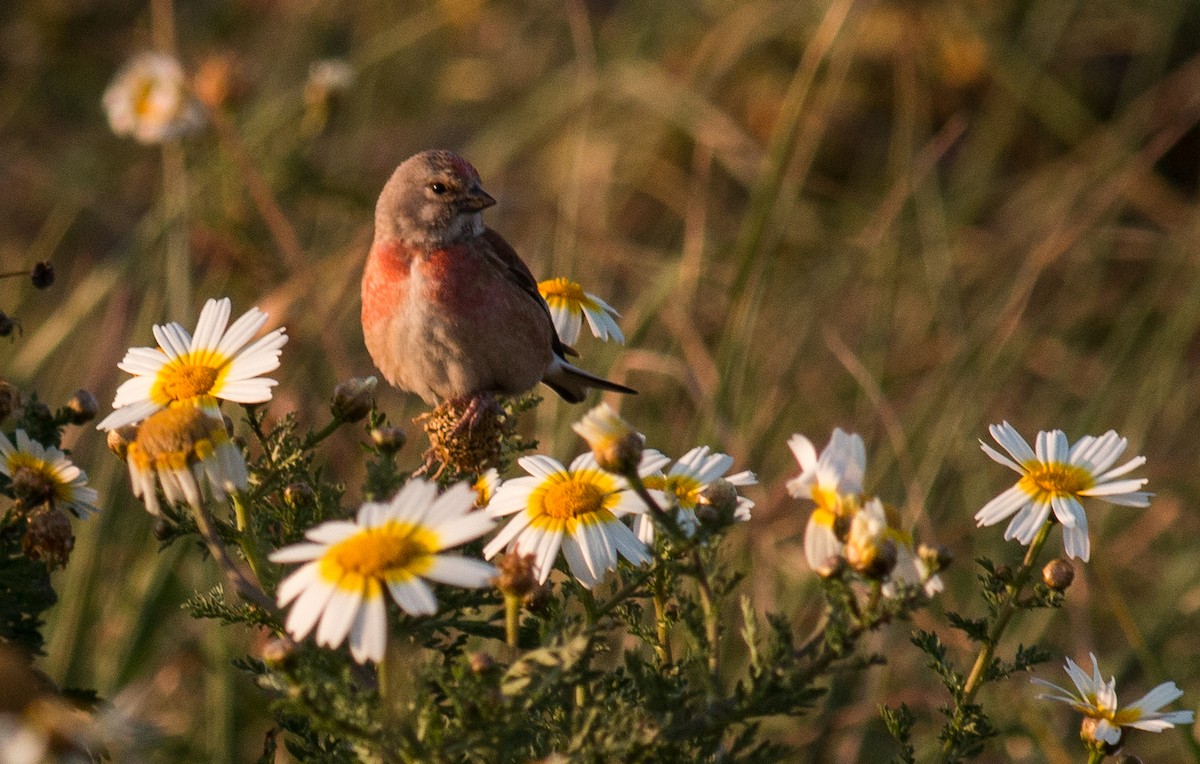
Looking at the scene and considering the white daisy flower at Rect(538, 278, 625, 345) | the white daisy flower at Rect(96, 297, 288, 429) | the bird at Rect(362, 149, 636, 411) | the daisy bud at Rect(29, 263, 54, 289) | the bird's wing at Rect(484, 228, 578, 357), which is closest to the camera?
the white daisy flower at Rect(96, 297, 288, 429)

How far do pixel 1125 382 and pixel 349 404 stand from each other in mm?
3286

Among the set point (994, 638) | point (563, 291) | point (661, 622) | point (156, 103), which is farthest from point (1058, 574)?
point (156, 103)

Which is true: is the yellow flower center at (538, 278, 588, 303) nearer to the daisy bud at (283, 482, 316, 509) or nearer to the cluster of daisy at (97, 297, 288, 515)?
the cluster of daisy at (97, 297, 288, 515)

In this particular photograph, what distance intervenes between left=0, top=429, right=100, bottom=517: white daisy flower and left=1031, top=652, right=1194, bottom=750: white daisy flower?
3.76 ft

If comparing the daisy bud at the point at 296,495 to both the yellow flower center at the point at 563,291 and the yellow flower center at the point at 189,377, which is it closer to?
the yellow flower center at the point at 189,377

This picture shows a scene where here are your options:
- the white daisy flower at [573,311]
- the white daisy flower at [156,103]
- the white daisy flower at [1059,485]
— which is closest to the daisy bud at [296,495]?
the white daisy flower at [573,311]

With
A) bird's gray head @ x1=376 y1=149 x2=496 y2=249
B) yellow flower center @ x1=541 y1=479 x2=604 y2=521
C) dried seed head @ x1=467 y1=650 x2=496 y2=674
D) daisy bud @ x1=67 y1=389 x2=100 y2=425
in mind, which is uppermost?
bird's gray head @ x1=376 y1=149 x2=496 y2=249

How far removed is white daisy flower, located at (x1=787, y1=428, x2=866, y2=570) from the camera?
4.70 ft

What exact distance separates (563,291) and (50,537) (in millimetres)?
933

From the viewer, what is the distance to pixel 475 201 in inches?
107

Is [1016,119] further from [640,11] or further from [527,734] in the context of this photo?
[527,734]

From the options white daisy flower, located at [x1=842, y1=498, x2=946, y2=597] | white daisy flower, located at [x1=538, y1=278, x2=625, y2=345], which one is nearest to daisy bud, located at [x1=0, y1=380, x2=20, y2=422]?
white daisy flower, located at [x1=538, y1=278, x2=625, y2=345]

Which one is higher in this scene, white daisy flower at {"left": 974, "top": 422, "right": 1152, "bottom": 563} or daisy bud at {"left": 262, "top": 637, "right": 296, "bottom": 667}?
white daisy flower at {"left": 974, "top": 422, "right": 1152, "bottom": 563}

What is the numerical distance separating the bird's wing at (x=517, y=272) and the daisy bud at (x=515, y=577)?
1.18 metres
